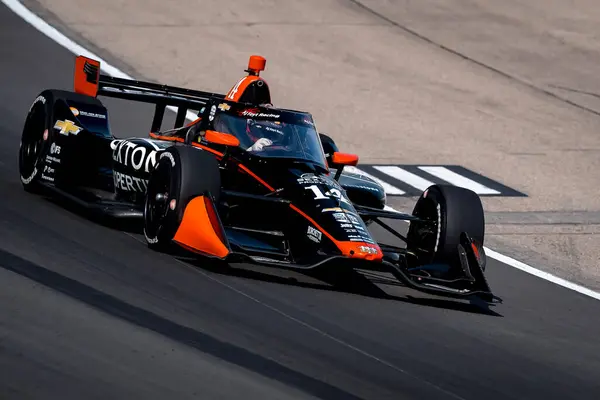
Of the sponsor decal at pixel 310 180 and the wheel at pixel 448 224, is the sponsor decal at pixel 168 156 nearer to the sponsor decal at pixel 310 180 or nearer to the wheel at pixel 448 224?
the sponsor decal at pixel 310 180

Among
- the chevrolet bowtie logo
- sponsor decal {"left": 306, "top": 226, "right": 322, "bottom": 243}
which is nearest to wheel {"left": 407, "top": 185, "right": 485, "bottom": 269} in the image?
sponsor decal {"left": 306, "top": 226, "right": 322, "bottom": 243}

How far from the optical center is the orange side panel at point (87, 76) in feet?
A: 39.4

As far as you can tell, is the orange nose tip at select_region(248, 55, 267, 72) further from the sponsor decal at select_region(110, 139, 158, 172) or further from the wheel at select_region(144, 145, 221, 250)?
the wheel at select_region(144, 145, 221, 250)

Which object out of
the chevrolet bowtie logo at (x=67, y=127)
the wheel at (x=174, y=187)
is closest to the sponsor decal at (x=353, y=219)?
the wheel at (x=174, y=187)

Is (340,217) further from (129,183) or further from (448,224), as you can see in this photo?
(129,183)

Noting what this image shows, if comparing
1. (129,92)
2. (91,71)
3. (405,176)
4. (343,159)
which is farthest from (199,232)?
(405,176)

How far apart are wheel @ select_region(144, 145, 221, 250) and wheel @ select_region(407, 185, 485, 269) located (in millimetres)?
1929

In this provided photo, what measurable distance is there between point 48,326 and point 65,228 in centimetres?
295

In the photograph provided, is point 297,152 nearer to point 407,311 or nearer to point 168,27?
point 407,311

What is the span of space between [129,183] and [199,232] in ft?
5.73

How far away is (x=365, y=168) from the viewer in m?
14.8

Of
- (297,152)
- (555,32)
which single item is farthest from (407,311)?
(555,32)

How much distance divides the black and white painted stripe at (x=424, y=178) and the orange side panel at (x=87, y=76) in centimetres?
353

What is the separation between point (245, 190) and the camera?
10.5 meters
